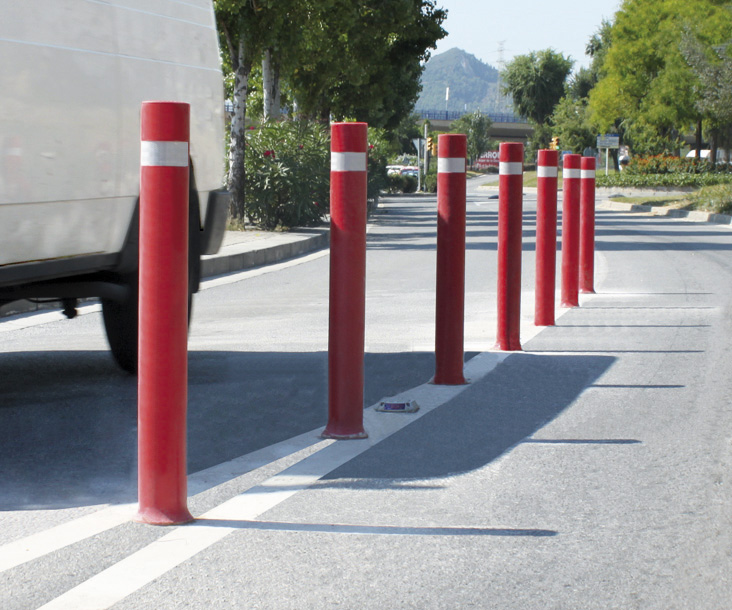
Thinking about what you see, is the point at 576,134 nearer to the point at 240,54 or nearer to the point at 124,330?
the point at 240,54

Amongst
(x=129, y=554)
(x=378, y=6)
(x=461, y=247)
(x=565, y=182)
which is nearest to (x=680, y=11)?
(x=378, y=6)

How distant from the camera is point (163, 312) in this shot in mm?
3396

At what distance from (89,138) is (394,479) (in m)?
2.04

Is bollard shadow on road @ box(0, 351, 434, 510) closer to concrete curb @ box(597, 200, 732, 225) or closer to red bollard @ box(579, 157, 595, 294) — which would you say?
red bollard @ box(579, 157, 595, 294)

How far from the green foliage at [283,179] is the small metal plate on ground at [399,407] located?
1616 centimetres

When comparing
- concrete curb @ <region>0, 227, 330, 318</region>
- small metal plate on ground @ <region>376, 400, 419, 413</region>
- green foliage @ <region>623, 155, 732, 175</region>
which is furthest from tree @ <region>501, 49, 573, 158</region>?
small metal plate on ground @ <region>376, 400, 419, 413</region>

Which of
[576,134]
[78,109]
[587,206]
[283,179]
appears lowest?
[587,206]

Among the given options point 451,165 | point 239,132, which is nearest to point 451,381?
point 451,165

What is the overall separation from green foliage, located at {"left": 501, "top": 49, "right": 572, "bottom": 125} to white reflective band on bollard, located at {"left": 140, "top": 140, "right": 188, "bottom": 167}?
11246 cm

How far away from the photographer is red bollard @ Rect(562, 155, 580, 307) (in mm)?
8664

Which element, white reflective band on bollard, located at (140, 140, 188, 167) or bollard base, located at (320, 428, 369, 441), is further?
bollard base, located at (320, 428, 369, 441)

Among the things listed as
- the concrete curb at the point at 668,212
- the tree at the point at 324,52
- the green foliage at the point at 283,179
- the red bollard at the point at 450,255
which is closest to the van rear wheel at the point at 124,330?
the red bollard at the point at 450,255

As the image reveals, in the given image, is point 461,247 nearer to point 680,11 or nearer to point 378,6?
point 378,6

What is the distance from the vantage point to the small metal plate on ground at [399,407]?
5.11 meters
